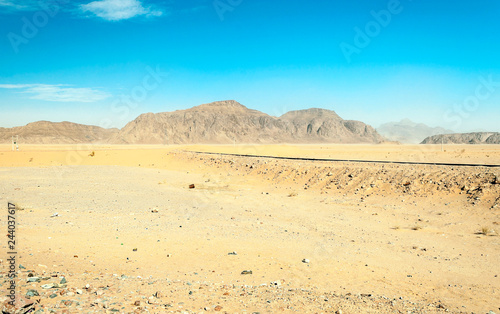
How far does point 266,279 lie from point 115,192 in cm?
1341

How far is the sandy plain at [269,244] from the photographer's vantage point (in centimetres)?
578

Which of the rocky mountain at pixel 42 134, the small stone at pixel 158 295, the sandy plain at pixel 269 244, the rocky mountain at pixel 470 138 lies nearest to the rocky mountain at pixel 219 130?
the rocky mountain at pixel 42 134

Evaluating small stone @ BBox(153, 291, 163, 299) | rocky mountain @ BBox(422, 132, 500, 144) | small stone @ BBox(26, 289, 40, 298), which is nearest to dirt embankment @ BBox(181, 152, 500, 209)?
small stone @ BBox(153, 291, 163, 299)

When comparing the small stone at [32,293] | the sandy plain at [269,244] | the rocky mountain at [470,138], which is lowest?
the sandy plain at [269,244]

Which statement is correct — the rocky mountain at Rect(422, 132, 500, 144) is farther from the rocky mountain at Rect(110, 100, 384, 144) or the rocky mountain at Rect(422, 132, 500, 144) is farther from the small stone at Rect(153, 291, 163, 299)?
the small stone at Rect(153, 291, 163, 299)

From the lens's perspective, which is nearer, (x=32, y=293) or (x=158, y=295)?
(x=32, y=293)

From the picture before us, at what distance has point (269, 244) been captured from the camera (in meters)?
9.62

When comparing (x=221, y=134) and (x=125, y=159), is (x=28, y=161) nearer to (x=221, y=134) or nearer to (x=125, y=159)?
(x=125, y=159)

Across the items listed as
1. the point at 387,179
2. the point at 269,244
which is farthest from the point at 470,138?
the point at 269,244

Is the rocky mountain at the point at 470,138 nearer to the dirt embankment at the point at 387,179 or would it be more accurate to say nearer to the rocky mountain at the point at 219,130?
the rocky mountain at the point at 219,130

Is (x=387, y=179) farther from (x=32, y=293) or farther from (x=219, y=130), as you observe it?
(x=219, y=130)

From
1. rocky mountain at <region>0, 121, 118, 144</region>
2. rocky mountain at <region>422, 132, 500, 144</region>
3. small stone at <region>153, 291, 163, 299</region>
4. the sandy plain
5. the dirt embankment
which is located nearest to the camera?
small stone at <region>153, 291, 163, 299</region>

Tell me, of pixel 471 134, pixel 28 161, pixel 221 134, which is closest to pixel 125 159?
pixel 28 161

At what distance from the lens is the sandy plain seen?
5.78 meters
